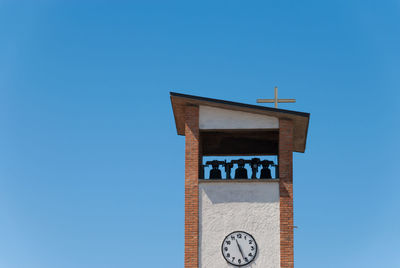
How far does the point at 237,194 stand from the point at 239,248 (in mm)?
1822

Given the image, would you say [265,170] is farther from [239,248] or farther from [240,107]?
[239,248]

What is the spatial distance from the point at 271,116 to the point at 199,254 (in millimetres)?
5334

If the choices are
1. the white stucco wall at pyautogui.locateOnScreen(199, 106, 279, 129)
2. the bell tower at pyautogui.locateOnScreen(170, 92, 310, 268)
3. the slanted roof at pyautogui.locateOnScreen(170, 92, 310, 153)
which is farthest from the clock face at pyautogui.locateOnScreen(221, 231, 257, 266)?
the slanted roof at pyautogui.locateOnScreen(170, 92, 310, 153)

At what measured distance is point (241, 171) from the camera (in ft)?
92.8

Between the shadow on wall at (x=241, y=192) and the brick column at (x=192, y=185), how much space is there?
40 cm

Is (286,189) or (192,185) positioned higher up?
(192,185)

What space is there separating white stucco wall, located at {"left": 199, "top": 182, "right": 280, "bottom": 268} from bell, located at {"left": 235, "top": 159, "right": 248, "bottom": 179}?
0.57m

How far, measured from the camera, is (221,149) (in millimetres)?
31438

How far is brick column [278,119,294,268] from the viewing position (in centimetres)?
2683

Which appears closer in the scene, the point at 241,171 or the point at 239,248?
the point at 239,248

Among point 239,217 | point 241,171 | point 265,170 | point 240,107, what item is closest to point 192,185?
point 241,171

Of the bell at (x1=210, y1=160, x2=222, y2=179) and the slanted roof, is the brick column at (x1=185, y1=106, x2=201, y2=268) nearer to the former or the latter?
Answer: the slanted roof

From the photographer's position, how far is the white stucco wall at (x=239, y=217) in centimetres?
2694

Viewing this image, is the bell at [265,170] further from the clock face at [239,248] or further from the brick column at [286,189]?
the clock face at [239,248]
